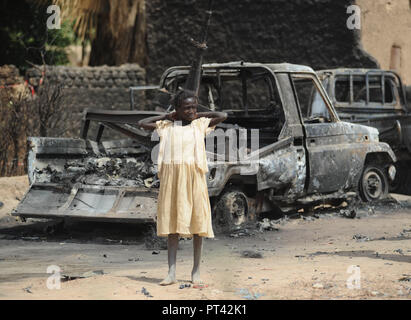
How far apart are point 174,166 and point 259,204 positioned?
3.80 meters

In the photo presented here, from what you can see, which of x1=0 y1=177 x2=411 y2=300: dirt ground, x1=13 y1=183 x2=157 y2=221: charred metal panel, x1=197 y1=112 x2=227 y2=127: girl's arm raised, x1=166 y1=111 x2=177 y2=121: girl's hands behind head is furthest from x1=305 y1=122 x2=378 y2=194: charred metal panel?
x1=166 y1=111 x2=177 y2=121: girl's hands behind head

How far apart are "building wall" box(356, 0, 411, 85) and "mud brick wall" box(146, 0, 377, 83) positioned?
30 cm

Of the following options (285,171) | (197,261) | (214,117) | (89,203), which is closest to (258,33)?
(285,171)

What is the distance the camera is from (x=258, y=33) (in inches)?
675

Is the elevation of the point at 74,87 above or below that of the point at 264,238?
above

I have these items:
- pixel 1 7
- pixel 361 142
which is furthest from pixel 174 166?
pixel 1 7

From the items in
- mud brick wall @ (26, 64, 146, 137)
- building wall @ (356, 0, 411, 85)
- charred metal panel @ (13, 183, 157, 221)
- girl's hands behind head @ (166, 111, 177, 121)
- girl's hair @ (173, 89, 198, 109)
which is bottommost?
charred metal panel @ (13, 183, 157, 221)

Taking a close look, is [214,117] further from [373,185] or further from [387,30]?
[387,30]

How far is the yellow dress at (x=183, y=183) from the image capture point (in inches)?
237

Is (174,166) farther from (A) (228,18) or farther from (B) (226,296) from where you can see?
(A) (228,18)

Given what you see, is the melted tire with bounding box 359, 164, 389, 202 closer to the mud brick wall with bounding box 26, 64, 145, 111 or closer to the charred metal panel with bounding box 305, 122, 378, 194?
the charred metal panel with bounding box 305, 122, 378, 194

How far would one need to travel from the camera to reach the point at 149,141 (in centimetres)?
933

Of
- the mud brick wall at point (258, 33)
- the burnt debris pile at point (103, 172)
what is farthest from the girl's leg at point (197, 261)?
the mud brick wall at point (258, 33)

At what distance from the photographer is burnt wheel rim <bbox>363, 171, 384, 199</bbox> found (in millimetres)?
11461
